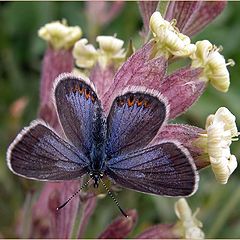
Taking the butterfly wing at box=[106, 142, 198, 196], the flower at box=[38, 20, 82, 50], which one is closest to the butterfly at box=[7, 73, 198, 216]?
the butterfly wing at box=[106, 142, 198, 196]

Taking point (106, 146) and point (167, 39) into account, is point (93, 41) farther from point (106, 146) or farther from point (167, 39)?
point (106, 146)

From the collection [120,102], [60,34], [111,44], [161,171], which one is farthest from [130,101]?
[60,34]

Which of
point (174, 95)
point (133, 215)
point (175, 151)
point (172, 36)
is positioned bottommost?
point (133, 215)

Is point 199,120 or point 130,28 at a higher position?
point 130,28

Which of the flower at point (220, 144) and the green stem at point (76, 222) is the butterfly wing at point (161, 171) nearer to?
the flower at point (220, 144)

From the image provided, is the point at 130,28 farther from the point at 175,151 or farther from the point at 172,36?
the point at 175,151

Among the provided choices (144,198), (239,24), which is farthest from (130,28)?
(144,198)

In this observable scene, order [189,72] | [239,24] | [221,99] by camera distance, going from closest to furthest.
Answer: [189,72], [221,99], [239,24]
